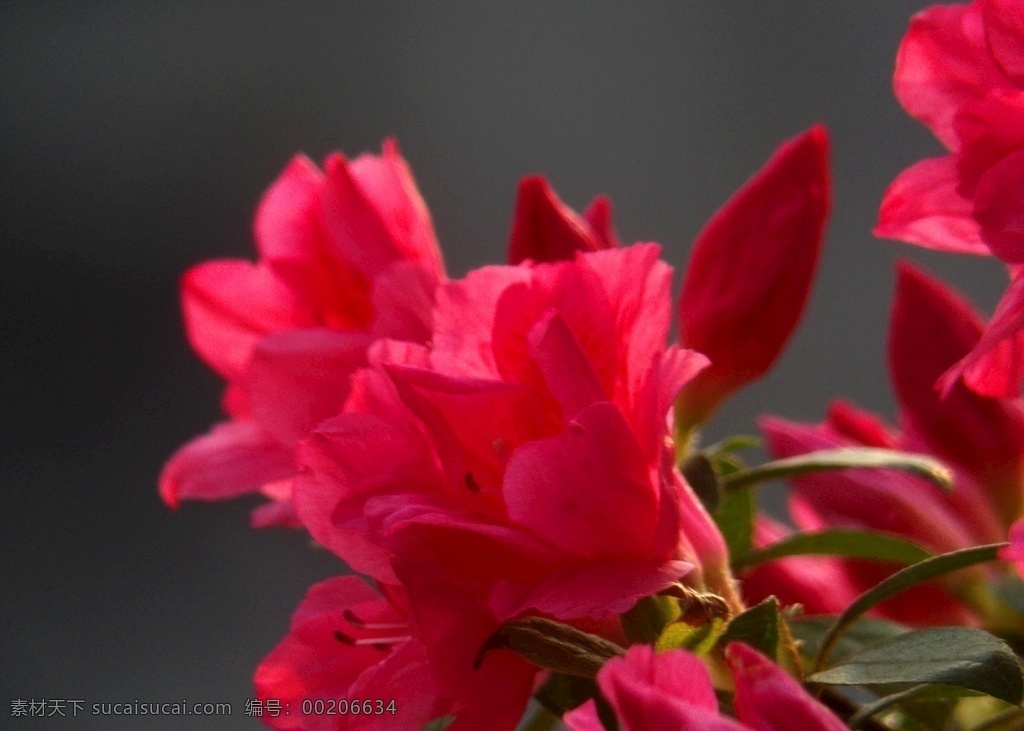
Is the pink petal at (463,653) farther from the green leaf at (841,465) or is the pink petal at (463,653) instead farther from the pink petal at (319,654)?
the green leaf at (841,465)

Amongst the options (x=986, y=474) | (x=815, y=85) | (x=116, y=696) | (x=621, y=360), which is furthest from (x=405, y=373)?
(x=815, y=85)

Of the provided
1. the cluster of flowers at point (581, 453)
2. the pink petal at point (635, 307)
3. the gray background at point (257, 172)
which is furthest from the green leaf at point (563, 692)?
the gray background at point (257, 172)

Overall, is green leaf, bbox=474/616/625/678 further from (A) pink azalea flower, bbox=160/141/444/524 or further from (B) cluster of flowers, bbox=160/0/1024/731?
(A) pink azalea flower, bbox=160/141/444/524

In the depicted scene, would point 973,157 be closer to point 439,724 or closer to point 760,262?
point 760,262

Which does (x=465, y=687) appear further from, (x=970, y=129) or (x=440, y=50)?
(x=440, y=50)

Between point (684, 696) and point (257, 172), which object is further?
point (257, 172)

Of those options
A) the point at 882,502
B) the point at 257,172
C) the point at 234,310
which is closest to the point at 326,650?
the point at 234,310
